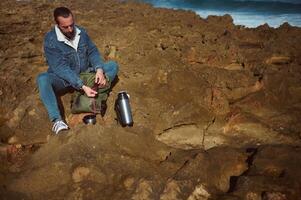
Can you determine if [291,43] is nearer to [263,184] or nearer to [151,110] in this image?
[151,110]

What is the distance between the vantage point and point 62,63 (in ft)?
13.1

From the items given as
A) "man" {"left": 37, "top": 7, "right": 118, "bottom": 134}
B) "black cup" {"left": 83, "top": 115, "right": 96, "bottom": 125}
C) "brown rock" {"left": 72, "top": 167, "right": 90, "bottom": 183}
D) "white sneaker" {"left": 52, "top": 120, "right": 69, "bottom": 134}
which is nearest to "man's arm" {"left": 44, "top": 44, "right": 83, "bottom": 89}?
"man" {"left": 37, "top": 7, "right": 118, "bottom": 134}

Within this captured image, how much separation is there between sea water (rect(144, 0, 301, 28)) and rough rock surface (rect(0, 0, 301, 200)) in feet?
16.0

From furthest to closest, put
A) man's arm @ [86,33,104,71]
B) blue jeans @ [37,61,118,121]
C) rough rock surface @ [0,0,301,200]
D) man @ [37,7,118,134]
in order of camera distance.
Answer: man's arm @ [86,33,104,71], blue jeans @ [37,61,118,121], man @ [37,7,118,134], rough rock surface @ [0,0,301,200]

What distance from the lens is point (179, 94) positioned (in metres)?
4.66

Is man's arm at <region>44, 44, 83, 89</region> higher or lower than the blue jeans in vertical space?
higher

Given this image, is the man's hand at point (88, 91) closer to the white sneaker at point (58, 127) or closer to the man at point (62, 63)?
the man at point (62, 63)

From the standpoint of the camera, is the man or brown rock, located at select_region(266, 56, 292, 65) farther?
brown rock, located at select_region(266, 56, 292, 65)

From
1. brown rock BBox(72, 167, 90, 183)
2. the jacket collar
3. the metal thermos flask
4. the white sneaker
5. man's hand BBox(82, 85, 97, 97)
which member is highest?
the jacket collar

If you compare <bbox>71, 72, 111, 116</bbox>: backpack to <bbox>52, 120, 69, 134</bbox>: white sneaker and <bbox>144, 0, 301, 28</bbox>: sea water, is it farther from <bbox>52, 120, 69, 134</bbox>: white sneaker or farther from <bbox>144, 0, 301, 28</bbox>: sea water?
<bbox>144, 0, 301, 28</bbox>: sea water

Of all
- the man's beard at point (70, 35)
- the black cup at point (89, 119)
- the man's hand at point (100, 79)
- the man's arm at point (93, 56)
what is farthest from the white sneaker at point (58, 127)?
the man's beard at point (70, 35)

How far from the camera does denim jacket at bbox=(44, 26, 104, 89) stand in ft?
12.8

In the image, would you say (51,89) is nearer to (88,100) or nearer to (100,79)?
(88,100)

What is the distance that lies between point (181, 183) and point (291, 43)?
179 inches
